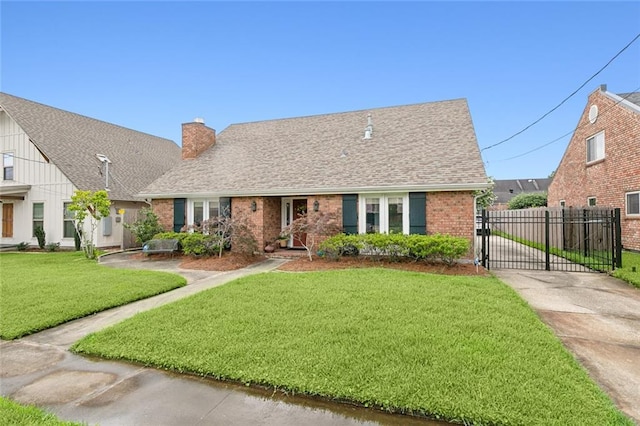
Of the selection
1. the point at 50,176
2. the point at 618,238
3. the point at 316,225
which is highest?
the point at 50,176

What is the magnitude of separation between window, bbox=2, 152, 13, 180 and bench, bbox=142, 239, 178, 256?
34.2ft

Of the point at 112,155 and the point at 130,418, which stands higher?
the point at 112,155

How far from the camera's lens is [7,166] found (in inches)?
635

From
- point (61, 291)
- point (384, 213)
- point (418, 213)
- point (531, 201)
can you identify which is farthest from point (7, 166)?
point (531, 201)

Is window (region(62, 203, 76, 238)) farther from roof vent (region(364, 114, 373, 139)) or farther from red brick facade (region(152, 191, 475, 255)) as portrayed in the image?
roof vent (region(364, 114, 373, 139))

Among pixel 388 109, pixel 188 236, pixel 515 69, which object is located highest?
pixel 515 69

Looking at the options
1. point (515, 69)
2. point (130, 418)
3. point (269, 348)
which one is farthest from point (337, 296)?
point (515, 69)

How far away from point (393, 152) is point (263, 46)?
7995mm

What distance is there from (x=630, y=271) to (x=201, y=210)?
14269 mm

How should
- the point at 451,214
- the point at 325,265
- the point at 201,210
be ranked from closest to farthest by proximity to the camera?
1. the point at 325,265
2. the point at 451,214
3. the point at 201,210

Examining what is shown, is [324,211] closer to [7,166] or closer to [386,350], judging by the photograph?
[386,350]

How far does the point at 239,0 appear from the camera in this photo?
11.4 meters

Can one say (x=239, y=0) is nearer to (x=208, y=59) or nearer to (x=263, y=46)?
(x=263, y=46)

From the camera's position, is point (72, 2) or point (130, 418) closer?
point (130, 418)
